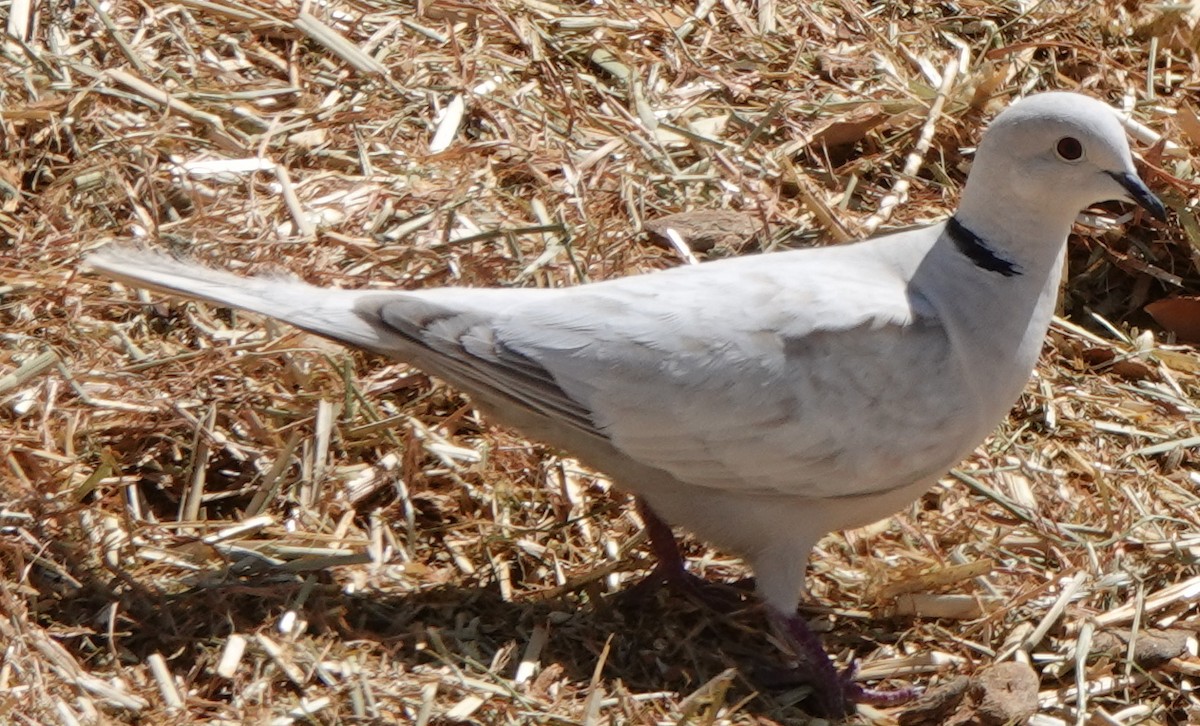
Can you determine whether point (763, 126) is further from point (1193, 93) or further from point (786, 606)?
point (786, 606)

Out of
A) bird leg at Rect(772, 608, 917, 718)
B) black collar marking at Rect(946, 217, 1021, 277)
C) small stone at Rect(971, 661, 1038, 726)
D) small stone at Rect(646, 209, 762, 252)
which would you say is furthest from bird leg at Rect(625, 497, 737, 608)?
small stone at Rect(646, 209, 762, 252)

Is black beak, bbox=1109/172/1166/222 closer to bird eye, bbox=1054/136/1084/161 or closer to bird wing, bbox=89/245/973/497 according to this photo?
bird eye, bbox=1054/136/1084/161

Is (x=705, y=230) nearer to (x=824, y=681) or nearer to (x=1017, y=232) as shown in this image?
(x=1017, y=232)

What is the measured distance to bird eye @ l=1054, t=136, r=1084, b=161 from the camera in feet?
12.1

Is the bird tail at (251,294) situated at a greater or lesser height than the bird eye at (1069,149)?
lesser

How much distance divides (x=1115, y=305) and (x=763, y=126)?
1.22 metres

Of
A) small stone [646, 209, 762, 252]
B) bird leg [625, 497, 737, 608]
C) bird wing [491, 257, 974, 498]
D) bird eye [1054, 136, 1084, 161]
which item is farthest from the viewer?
small stone [646, 209, 762, 252]

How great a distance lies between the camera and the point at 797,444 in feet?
11.8

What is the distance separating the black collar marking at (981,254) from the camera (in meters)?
3.78

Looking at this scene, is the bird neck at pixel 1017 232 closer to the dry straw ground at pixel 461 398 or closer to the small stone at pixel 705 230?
the dry straw ground at pixel 461 398

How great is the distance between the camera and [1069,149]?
3705mm

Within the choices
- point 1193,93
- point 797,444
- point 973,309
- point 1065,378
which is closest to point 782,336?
point 797,444

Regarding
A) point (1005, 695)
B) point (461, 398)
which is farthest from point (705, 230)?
point (1005, 695)

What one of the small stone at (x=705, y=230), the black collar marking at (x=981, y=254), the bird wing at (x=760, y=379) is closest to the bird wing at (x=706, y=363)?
the bird wing at (x=760, y=379)
